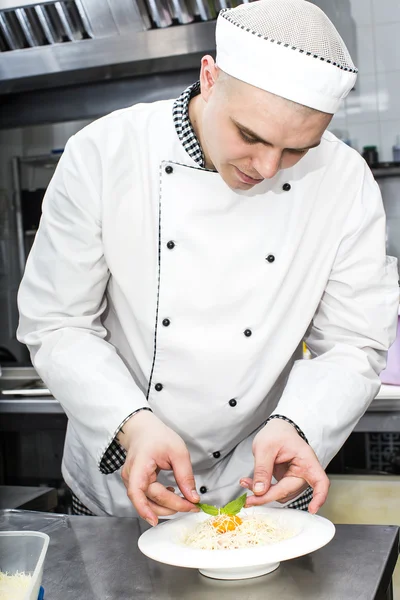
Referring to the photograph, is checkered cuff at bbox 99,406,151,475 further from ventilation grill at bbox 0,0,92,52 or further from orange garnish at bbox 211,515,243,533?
ventilation grill at bbox 0,0,92,52

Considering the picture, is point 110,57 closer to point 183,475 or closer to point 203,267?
point 203,267

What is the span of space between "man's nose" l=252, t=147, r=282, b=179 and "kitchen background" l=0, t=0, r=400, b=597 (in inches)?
57.1

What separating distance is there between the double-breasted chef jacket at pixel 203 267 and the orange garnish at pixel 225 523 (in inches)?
14.6

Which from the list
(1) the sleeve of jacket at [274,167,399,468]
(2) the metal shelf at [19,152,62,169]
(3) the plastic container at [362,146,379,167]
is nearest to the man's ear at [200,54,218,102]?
(1) the sleeve of jacket at [274,167,399,468]

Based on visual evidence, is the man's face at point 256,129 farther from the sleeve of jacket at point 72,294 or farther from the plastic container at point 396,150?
the plastic container at point 396,150

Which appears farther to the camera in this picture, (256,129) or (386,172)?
(386,172)

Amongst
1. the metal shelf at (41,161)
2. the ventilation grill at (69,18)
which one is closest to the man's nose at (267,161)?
the ventilation grill at (69,18)

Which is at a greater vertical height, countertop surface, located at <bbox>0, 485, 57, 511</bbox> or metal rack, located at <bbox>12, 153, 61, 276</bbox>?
metal rack, located at <bbox>12, 153, 61, 276</bbox>

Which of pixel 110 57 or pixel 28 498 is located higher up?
pixel 110 57

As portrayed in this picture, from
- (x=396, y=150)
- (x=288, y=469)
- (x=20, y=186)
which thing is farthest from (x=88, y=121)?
(x=288, y=469)

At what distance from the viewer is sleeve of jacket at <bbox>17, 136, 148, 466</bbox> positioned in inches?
53.6

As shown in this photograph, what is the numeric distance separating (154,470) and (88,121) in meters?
2.61

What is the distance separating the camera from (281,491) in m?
1.21

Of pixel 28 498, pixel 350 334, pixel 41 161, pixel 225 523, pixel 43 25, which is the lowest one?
pixel 28 498
